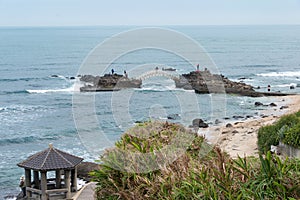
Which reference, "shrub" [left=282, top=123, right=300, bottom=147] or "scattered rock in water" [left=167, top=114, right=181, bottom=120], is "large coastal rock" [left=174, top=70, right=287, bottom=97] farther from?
"shrub" [left=282, top=123, right=300, bottom=147]

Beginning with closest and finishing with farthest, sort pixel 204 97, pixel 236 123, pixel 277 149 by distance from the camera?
pixel 277 149 → pixel 236 123 → pixel 204 97

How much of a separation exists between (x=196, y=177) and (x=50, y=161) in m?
8.83

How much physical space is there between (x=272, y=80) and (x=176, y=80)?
14.2 meters

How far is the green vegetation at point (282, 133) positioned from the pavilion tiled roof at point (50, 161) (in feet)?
21.4

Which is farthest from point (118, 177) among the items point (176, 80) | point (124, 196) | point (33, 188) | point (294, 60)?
point (294, 60)

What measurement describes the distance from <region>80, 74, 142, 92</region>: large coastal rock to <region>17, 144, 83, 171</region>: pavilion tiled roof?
3434cm

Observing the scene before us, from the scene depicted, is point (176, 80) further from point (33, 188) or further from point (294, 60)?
point (294, 60)

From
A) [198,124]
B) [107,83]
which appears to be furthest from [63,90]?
[198,124]

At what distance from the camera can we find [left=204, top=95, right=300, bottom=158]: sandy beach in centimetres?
2294

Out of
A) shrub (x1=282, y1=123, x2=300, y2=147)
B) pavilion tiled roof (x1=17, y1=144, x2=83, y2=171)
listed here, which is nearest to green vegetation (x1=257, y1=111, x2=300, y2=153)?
shrub (x1=282, y1=123, x2=300, y2=147)

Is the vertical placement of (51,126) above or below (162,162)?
below

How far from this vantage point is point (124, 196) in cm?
683

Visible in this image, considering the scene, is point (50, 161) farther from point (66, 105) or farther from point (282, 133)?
point (66, 105)

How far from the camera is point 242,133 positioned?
28.6 m
